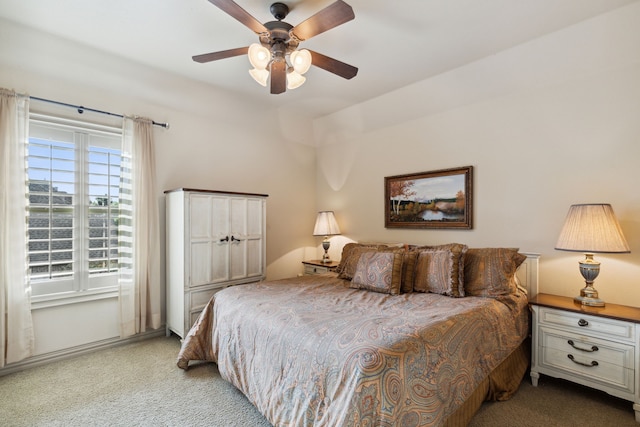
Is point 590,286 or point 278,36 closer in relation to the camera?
point 278,36

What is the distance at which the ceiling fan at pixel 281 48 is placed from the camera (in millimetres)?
1832

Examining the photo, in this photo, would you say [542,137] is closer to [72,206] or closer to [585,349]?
[585,349]

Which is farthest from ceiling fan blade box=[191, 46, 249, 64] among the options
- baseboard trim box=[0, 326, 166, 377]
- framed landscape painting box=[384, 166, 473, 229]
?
baseboard trim box=[0, 326, 166, 377]

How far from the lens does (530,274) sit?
8.96ft

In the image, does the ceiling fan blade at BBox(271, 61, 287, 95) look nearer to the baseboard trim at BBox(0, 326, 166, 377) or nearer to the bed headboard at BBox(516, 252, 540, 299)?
the bed headboard at BBox(516, 252, 540, 299)

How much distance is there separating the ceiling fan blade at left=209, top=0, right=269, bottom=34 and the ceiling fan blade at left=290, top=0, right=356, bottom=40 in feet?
0.74

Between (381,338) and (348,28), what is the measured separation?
2246 mm

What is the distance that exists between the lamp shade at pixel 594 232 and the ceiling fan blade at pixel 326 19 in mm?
2170

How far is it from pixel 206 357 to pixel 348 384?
5.47 feet

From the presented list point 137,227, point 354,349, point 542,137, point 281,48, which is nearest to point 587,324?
point 542,137

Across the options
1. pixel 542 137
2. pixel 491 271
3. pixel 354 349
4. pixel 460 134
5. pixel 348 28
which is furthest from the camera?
pixel 460 134

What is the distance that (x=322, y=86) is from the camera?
343 cm

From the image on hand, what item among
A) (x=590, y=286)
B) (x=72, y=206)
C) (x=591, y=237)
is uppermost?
(x=72, y=206)

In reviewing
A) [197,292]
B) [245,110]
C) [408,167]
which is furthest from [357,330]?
[245,110]
